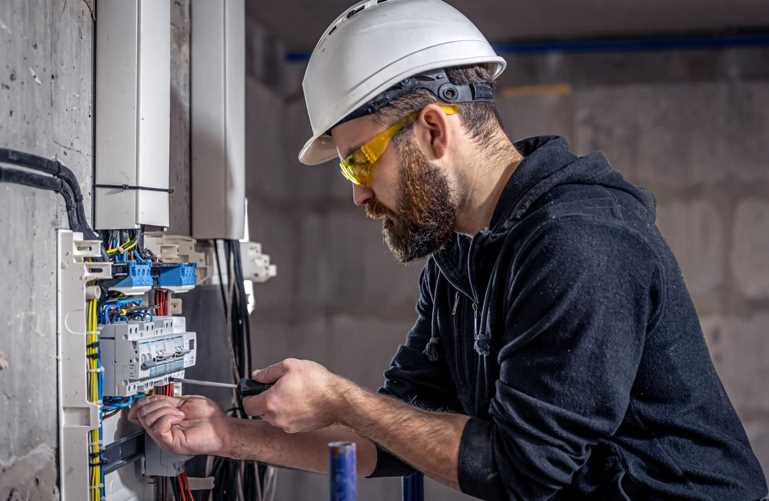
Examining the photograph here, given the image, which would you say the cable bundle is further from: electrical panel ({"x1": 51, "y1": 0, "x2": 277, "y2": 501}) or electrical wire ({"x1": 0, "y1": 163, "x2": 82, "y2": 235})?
electrical wire ({"x1": 0, "y1": 163, "x2": 82, "y2": 235})

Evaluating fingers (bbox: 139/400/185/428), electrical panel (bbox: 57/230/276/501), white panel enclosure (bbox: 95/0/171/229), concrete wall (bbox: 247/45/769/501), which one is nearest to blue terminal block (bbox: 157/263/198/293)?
electrical panel (bbox: 57/230/276/501)

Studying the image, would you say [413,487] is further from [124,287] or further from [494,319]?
[124,287]

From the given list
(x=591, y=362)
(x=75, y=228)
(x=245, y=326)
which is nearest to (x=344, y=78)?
(x=75, y=228)

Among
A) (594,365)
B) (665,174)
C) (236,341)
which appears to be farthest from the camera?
(665,174)

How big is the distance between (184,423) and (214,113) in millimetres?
746

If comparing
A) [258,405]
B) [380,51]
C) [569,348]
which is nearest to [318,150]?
[380,51]

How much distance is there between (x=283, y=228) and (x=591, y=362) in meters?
2.45

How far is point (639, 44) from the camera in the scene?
3.20m

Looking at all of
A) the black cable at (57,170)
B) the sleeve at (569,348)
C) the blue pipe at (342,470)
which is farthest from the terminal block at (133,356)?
the sleeve at (569,348)

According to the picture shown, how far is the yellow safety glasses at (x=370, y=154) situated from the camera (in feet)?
4.42

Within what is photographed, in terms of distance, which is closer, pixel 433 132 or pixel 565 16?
pixel 433 132

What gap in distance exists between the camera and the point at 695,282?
10.4ft

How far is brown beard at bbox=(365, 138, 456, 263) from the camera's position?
4.43 feet

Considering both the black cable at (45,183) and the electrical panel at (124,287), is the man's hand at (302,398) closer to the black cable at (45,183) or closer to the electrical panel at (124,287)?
the electrical panel at (124,287)
